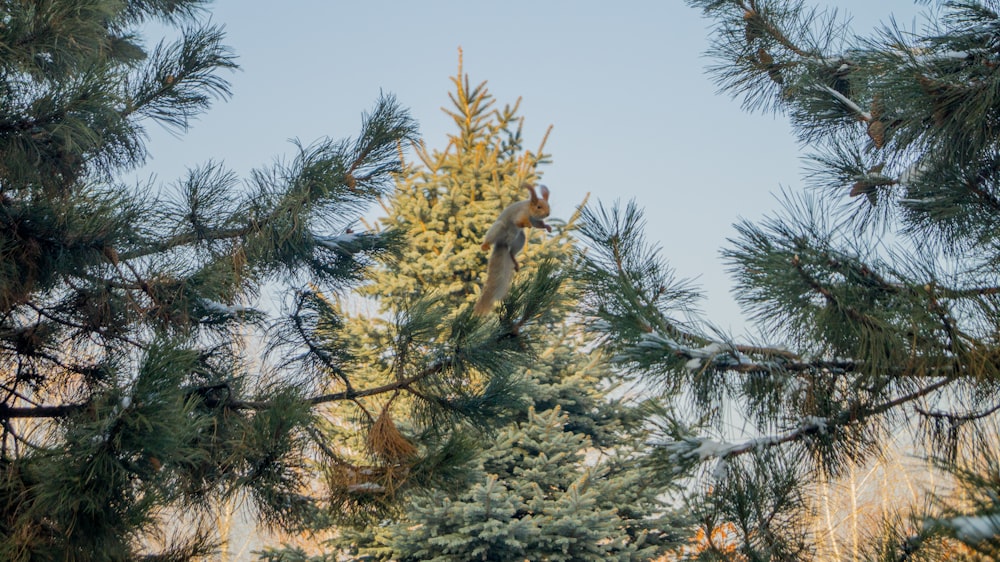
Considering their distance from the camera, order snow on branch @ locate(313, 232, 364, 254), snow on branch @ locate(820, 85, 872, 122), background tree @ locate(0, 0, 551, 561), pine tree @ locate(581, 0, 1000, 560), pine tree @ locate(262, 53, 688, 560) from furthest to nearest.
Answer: pine tree @ locate(262, 53, 688, 560) < snow on branch @ locate(313, 232, 364, 254) < snow on branch @ locate(820, 85, 872, 122) < background tree @ locate(0, 0, 551, 561) < pine tree @ locate(581, 0, 1000, 560)

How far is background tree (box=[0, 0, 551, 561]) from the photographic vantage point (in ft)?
7.29

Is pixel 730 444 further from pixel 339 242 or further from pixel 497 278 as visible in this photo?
pixel 339 242

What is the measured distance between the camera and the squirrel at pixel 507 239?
195 cm

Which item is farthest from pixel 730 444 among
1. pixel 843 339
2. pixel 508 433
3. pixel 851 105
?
pixel 508 433

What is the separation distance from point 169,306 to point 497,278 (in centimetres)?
133

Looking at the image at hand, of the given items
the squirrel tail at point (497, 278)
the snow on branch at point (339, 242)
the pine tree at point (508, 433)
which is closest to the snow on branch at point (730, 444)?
the squirrel tail at point (497, 278)

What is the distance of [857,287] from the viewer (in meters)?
1.67

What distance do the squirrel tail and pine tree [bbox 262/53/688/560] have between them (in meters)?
2.80

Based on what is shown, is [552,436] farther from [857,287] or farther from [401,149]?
[857,287]

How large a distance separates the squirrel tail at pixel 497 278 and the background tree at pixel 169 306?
7 cm

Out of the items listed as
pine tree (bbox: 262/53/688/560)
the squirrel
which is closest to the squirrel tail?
the squirrel

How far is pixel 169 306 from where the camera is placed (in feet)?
A: 9.37

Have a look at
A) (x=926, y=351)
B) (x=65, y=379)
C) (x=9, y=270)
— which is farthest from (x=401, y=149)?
(x=926, y=351)

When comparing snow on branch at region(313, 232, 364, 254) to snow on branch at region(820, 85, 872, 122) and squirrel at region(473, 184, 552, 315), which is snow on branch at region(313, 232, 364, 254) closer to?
squirrel at region(473, 184, 552, 315)
